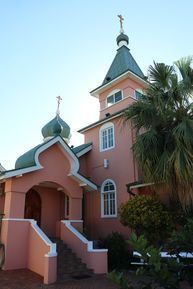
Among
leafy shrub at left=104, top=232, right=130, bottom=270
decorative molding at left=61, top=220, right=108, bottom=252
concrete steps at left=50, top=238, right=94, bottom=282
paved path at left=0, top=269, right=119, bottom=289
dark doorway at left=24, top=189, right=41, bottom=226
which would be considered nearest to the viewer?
paved path at left=0, top=269, right=119, bottom=289

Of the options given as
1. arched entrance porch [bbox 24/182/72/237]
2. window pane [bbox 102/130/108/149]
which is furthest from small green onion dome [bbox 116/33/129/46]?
arched entrance porch [bbox 24/182/72/237]

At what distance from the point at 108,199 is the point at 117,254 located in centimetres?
371

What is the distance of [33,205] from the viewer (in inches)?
567

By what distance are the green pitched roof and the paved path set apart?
13.1 m

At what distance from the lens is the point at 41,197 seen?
579 inches

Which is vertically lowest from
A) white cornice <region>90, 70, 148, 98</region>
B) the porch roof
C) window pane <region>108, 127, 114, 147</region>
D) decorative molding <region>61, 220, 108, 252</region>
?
decorative molding <region>61, 220, 108, 252</region>

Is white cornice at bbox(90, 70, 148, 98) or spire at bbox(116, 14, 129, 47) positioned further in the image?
spire at bbox(116, 14, 129, 47)

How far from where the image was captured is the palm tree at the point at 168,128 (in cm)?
952

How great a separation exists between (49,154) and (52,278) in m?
5.92

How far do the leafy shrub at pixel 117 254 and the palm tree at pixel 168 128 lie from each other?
4.23 m

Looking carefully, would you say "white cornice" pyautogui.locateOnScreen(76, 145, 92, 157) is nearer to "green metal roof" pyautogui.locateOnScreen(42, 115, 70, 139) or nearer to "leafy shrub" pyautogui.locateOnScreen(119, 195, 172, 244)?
"green metal roof" pyautogui.locateOnScreen(42, 115, 70, 139)

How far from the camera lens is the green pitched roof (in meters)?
18.4

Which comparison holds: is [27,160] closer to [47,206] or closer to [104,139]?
[47,206]

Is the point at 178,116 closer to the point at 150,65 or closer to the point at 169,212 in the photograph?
the point at 150,65
